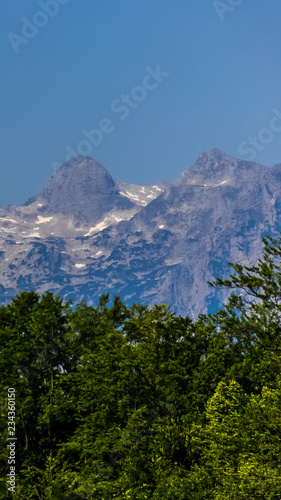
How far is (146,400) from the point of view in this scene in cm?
4912

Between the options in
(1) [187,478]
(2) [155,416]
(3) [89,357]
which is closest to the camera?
(1) [187,478]

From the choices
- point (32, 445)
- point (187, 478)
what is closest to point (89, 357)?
point (32, 445)

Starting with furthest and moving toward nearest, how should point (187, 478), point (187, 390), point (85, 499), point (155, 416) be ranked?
point (187, 390)
point (155, 416)
point (85, 499)
point (187, 478)

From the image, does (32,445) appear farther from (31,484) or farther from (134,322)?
(134,322)

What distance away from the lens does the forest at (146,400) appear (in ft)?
117

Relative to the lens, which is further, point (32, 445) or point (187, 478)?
point (32, 445)

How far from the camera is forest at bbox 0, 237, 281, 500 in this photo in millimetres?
35594

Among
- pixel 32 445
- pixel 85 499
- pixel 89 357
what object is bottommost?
pixel 85 499

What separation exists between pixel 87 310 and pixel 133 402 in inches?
755

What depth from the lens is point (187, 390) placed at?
50125mm

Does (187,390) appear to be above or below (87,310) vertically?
below

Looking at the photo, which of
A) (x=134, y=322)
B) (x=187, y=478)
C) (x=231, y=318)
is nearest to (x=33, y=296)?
(x=134, y=322)

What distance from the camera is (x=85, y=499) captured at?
42.6 meters

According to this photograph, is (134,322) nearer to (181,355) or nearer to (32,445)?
(181,355)
